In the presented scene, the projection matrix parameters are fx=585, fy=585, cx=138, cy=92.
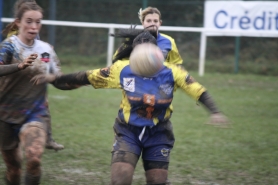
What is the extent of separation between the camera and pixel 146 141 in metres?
4.71

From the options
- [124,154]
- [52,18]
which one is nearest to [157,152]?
[124,154]

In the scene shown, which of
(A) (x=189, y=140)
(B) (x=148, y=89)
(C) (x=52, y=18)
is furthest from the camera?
(C) (x=52, y=18)

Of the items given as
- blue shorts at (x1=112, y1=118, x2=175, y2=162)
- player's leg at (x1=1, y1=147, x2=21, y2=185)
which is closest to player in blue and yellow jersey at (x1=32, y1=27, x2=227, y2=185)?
blue shorts at (x1=112, y1=118, x2=175, y2=162)

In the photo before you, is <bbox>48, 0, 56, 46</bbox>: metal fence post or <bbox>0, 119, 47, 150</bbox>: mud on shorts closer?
<bbox>0, 119, 47, 150</bbox>: mud on shorts

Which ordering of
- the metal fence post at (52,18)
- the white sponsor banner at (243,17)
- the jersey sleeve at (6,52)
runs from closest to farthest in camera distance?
the jersey sleeve at (6,52)
the white sponsor banner at (243,17)
the metal fence post at (52,18)

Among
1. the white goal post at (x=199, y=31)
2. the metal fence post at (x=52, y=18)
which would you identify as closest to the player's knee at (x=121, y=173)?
the white goal post at (x=199, y=31)

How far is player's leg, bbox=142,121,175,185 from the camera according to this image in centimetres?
466

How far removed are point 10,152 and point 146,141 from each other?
1392mm

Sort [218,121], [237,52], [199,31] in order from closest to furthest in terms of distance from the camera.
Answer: [218,121] < [199,31] < [237,52]

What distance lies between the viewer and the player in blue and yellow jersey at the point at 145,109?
458 cm

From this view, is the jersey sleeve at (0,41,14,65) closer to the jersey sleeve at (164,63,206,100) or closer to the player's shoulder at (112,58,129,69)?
the player's shoulder at (112,58,129,69)

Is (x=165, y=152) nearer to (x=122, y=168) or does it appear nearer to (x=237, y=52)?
(x=122, y=168)

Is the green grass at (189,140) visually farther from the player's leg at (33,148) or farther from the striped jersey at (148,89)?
the striped jersey at (148,89)

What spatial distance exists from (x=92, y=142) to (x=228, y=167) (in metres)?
2.13
